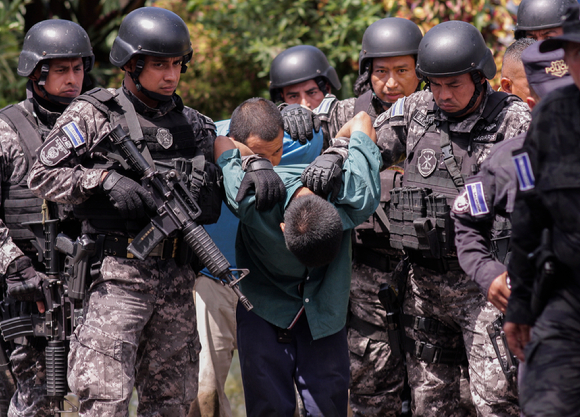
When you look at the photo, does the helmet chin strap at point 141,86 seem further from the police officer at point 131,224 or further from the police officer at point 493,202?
the police officer at point 493,202

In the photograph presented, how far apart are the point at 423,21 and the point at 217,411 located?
4635mm

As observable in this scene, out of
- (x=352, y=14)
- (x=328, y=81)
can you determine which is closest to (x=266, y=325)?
(x=328, y=81)

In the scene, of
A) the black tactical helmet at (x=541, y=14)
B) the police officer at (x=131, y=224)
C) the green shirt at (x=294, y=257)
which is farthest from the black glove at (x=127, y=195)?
the black tactical helmet at (x=541, y=14)

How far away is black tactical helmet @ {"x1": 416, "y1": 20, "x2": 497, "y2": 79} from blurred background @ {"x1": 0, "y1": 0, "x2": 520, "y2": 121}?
3.46 m

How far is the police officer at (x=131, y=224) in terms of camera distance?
3.57m

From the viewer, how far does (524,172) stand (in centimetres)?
254

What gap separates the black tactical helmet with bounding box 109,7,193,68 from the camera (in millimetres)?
3766

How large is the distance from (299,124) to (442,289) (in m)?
1.15

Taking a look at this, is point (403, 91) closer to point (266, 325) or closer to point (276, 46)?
point (266, 325)

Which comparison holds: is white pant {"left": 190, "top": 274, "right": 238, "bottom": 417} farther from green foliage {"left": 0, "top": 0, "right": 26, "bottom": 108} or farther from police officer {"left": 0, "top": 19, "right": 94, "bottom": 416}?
green foliage {"left": 0, "top": 0, "right": 26, "bottom": 108}

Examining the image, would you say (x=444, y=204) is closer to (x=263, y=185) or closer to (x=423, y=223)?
(x=423, y=223)

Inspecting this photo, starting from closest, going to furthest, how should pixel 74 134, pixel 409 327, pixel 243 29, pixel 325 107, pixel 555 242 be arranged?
pixel 555 242 → pixel 74 134 → pixel 409 327 → pixel 325 107 → pixel 243 29

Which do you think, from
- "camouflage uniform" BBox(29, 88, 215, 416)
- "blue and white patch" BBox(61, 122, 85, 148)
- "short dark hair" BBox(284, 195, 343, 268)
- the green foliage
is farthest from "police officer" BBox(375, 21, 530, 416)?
the green foliage

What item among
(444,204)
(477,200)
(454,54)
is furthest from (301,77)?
(477,200)
